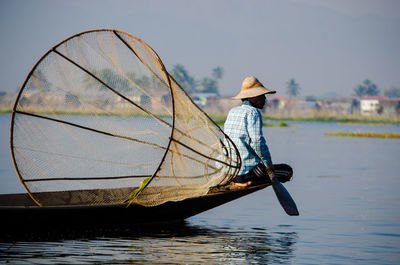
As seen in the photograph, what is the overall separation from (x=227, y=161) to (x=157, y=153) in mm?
882

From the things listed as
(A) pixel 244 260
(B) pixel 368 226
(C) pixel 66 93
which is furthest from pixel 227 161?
(B) pixel 368 226

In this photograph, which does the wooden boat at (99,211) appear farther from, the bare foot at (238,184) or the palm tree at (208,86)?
the palm tree at (208,86)

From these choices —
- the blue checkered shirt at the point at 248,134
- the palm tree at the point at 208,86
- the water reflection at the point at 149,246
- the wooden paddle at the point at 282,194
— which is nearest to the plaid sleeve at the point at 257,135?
the blue checkered shirt at the point at 248,134

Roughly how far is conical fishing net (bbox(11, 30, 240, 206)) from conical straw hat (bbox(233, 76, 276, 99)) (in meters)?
0.55

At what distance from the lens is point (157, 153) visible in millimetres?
8414

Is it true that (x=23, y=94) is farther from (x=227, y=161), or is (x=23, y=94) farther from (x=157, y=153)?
Answer: (x=227, y=161)

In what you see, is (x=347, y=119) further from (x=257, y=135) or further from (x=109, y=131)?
(x=257, y=135)

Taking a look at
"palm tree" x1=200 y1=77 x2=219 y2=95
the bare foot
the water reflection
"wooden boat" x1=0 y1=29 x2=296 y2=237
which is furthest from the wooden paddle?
"palm tree" x1=200 y1=77 x2=219 y2=95

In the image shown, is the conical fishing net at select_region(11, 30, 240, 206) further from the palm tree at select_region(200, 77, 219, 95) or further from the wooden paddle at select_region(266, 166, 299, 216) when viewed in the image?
the palm tree at select_region(200, 77, 219, 95)

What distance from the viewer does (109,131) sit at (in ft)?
27.9

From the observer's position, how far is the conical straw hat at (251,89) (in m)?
8.01

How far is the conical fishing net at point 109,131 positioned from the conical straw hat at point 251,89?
0.55m

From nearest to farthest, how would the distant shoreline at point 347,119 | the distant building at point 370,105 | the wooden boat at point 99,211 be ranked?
the wooden boat at point 99,211 < the distant shoreline at point 347,119 < the distant building at point 370,105

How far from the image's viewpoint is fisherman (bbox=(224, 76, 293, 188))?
7.86 meters
